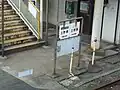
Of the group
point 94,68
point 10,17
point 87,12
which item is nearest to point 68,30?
point 94,68

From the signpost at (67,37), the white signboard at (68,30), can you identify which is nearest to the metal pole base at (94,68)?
the signpost at (67,37)

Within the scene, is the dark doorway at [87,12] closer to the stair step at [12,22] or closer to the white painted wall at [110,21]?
the white painted wall at [110,21]

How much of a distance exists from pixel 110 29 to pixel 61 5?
3084 mm

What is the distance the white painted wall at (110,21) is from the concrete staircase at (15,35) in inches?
133

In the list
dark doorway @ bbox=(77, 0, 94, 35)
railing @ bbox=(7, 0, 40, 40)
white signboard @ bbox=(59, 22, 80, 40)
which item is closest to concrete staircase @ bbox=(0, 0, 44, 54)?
railing @ bbox=(7, 0, 40, 40)

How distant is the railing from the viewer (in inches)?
564

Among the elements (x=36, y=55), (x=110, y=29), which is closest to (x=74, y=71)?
(x=36, y=55)

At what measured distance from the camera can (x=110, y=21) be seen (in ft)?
49.2

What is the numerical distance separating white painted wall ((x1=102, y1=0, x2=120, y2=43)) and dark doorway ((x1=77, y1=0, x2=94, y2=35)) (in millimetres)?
776

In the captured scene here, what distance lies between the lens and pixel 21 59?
12500mm

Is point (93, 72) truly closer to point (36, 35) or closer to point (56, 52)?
point (56, 52)

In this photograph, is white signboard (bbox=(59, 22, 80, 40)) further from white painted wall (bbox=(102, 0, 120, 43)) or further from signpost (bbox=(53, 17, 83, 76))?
white painted wall (bbox=(102, 0, 120, 43))

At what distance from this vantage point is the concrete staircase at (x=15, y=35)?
43.6 ft

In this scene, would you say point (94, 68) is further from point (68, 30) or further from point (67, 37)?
point (68, 30)
